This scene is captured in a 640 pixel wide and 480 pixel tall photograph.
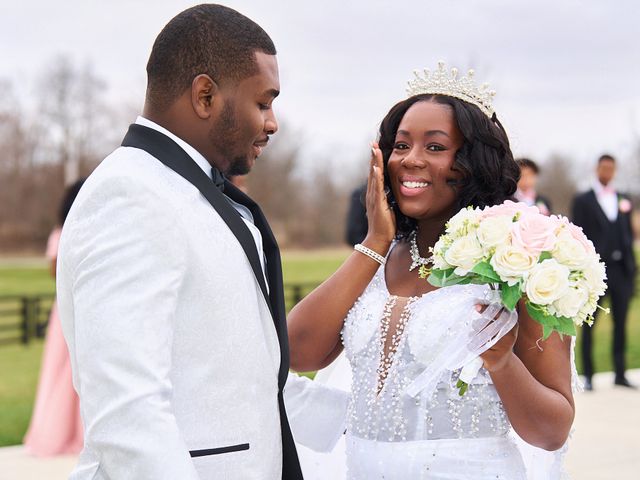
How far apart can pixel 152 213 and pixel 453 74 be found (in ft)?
5.79

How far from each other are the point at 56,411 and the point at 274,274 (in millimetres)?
5451

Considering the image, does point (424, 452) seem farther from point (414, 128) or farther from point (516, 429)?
point (414, 128)

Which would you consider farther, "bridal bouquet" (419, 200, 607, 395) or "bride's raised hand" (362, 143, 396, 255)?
"bride's raised hand" (362, 143, 396, 255)

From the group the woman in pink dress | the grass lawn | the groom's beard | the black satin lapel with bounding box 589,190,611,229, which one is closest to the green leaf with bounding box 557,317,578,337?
the groom's beard

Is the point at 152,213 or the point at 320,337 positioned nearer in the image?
the point at 152,213

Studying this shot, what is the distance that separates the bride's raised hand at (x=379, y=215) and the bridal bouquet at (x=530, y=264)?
0.53 m

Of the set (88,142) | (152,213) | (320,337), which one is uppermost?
(152,213)

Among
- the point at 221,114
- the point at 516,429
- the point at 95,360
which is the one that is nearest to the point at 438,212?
the point at 516,429

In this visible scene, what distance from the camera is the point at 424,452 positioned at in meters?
2.90

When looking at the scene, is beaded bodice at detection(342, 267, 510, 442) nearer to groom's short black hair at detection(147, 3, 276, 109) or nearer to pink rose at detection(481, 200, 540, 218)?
pink rose at detection(481, 200, 540, 218)

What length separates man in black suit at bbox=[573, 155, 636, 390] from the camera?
966 cm

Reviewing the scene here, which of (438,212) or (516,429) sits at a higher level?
(438,212)

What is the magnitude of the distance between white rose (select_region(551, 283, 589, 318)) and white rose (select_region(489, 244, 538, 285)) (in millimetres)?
132

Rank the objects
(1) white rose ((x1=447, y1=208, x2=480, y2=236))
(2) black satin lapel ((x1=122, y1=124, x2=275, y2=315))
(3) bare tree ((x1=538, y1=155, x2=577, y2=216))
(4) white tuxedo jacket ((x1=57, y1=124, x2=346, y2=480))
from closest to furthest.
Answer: (4) white tuxedo jacket ((x1=57, y1=124, x2=346, y2=480)) → (2) black satin lapel ((x1=122, y1=124, x2=275, y2=315)) → (1) white rose ((x1=447, y1=208, x2=480, y2=236)) → (3) bare tree ((x1=538, y1=155, x2=577, y2=216))
